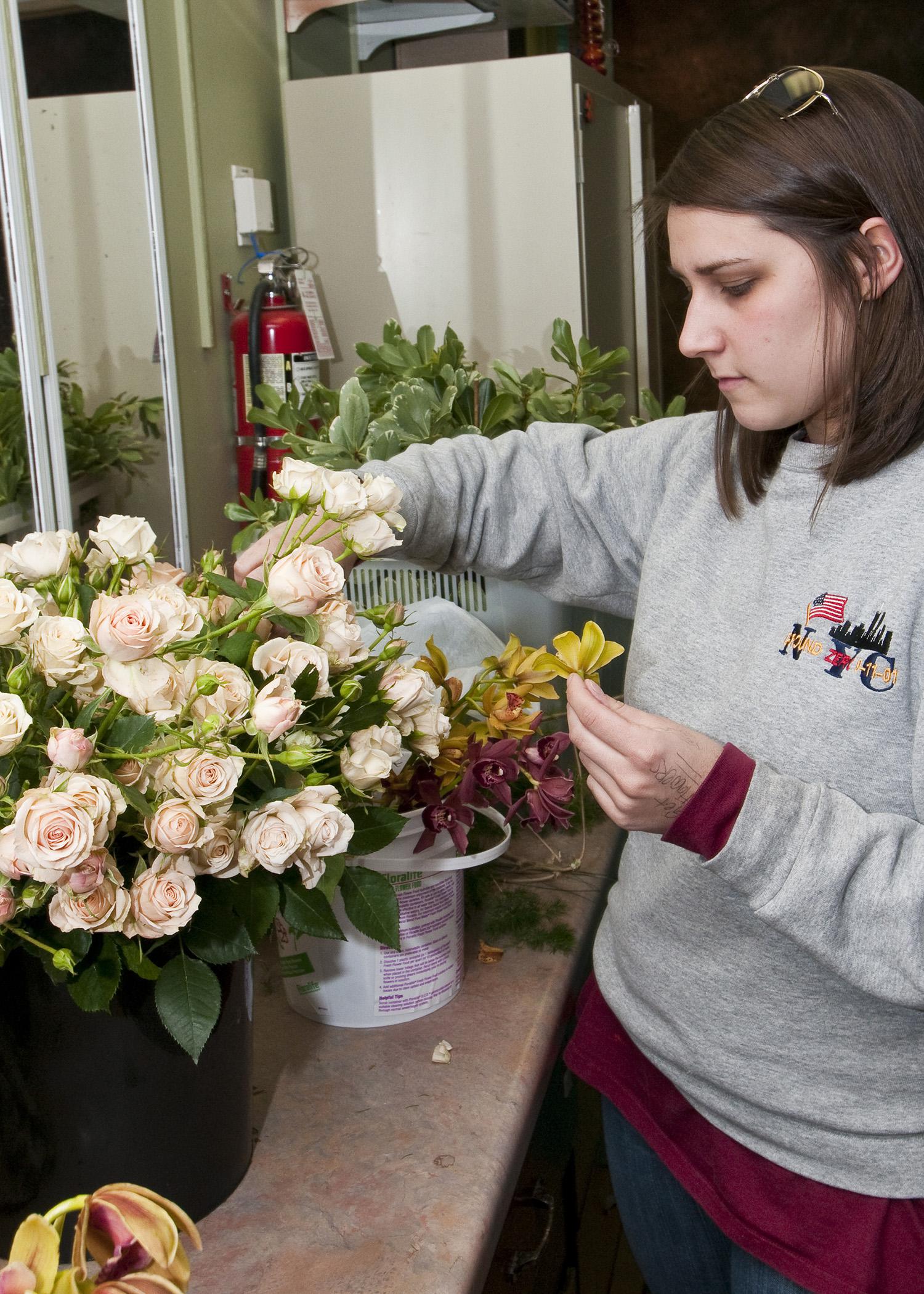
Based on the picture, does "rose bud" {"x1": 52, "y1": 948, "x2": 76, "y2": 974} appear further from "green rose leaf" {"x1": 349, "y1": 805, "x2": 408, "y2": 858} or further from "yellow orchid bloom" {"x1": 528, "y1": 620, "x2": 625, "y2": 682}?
"yellow orchid bloom" {"x1": 528, "y1": 620, "x2": 625, "y2": 682}

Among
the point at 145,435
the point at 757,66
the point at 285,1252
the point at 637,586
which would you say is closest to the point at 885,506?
the point at 637,586

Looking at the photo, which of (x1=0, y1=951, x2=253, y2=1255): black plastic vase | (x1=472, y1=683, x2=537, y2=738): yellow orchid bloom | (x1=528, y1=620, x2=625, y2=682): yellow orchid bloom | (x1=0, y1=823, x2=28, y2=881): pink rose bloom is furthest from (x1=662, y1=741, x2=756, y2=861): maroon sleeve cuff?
(x1=0, y1=823, x2=28, y2=881): pink rose bloom

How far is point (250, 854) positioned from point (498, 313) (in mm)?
1735

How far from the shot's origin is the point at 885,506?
0.94m

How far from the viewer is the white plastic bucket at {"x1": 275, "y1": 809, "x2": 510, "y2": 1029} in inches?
39.3

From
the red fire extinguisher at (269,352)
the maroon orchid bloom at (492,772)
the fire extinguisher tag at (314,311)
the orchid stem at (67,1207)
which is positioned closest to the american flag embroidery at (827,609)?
the maroon orchid bloom at (492,772)

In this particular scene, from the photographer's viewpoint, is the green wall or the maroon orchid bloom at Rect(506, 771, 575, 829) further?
the green wall

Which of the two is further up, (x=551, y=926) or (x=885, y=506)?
(x=885, y=506)

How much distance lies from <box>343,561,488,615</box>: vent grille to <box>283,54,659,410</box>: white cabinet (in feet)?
3.00

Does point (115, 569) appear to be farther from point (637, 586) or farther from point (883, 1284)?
point (883, 1284)

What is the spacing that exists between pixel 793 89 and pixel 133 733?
725mm

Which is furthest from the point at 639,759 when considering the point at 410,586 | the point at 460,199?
the point at 460,199

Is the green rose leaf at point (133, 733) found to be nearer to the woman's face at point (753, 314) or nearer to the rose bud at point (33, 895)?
the rose bud at point (33, 895)

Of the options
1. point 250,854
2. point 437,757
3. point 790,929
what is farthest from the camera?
point 437,757
